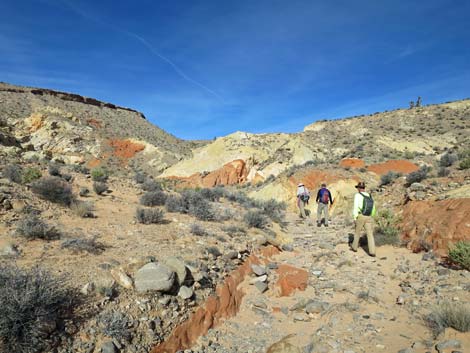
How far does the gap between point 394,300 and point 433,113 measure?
54357 mm

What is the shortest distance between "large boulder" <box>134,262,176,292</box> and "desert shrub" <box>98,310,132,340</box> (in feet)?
2.12

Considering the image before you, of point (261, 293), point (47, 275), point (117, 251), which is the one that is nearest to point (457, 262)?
point (261, 293)

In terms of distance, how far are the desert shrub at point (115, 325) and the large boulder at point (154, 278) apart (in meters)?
0.64

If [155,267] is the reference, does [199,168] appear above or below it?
above

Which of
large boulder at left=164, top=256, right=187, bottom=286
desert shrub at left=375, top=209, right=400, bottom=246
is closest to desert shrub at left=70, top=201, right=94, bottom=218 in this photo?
large boulder at left=164, top=256, right=187, bottom=286

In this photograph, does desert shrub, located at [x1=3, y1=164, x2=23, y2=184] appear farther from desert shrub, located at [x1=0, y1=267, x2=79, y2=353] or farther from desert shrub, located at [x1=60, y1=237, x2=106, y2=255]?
desert shrub, located at [x1=0, y1=267, x2=79, y2=353]

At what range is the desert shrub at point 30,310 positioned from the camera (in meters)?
3.14

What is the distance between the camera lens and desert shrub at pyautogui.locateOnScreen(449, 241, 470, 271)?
585cm

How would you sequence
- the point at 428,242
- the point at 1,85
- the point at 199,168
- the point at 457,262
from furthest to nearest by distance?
the point at 1,85 < the point at 199,168 < the point at 428,242 < the point at 457,262

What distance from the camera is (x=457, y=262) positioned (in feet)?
20.0

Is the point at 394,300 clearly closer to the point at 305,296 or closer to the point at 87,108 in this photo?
the point at 305,296

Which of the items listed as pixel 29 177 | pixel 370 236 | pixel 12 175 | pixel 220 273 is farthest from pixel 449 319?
pixel 12 175

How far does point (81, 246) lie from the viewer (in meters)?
5.49

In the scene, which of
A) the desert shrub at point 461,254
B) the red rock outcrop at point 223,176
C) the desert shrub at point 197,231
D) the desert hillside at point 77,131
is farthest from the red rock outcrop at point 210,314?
the desert hillside at point 77,131
